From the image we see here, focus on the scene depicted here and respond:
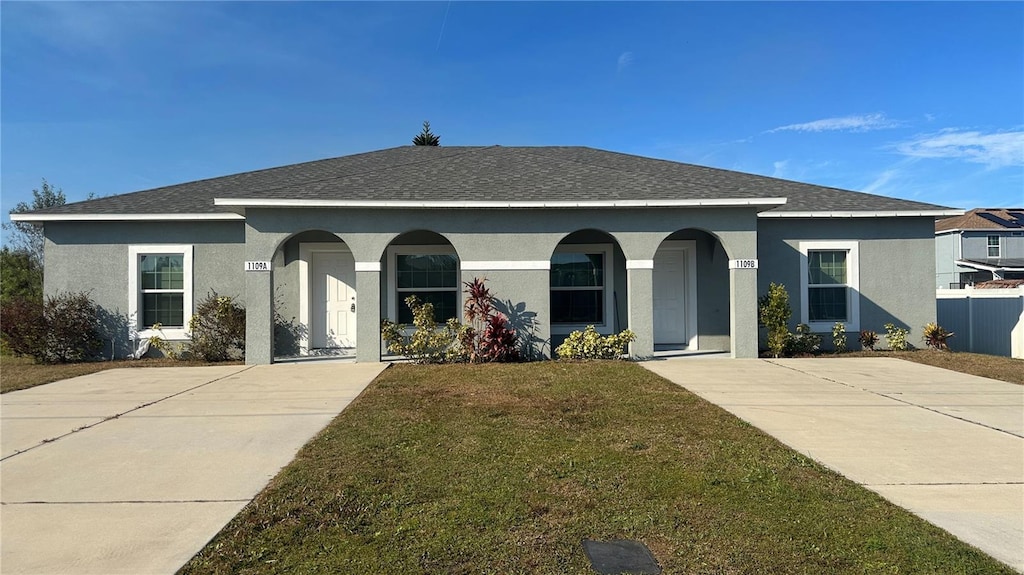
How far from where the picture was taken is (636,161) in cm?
1516

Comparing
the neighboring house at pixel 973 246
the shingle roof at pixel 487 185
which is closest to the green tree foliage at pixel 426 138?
the shingle roof at pixel 487 185

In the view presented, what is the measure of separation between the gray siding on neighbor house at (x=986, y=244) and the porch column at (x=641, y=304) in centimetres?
3154

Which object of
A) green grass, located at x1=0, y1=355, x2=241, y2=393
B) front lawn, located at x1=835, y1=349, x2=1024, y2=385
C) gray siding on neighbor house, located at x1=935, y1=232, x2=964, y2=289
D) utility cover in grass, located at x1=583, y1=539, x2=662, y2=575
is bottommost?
utility cover in grass, located at x1=583, y1=539, x2=662, y2=575

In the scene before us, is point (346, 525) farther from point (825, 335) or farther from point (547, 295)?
point (825, 335)

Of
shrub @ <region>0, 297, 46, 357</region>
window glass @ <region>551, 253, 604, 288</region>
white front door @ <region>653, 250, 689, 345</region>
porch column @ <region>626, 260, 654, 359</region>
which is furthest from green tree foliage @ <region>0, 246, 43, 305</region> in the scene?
white front door @ <region>653, 250, 689, 345</region>

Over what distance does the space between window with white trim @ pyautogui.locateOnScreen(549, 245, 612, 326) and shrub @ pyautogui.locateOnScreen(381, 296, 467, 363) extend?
2763 mm

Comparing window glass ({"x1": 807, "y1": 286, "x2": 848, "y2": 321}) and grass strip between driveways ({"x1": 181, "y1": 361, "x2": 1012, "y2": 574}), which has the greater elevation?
window glass ({"x1": 807, "y1": 286, "x2": 848, "y2": 321})

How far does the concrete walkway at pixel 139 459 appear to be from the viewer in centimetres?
339

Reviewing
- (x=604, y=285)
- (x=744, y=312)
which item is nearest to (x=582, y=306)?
(x=604, y=285)

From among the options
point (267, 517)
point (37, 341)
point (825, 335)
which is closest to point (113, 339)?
point (37, 341)

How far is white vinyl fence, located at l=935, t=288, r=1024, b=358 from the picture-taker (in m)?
13.3

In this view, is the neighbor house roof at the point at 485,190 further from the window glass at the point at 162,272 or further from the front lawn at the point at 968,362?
the front lawn at the point at 968,362

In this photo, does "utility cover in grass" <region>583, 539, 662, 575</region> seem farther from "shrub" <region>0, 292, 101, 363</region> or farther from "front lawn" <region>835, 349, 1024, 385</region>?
"shrub" <region>0, 292, 101, 363</region>

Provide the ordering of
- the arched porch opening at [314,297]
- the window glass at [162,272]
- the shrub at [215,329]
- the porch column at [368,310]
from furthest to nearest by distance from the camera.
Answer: the arched porch opening at [314,297] < the window glass at [162,272] < the shrub at [215,329] < the porch column at [368,310]
